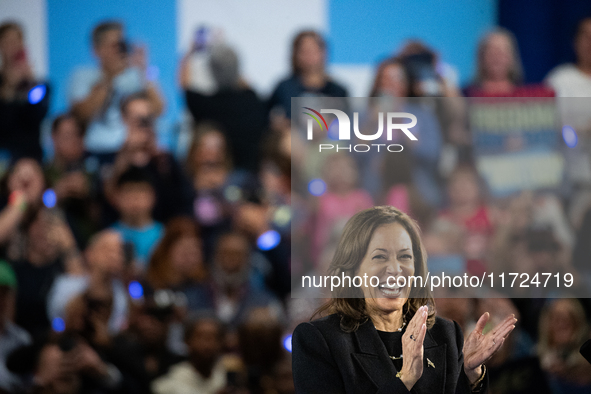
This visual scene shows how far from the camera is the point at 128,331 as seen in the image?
11.8 feet

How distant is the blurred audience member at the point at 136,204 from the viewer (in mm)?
3713

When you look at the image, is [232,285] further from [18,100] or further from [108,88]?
[18,100]

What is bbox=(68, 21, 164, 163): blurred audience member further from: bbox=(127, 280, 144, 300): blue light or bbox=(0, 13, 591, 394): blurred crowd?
bbox=(127, 280, 144, 300): blue light

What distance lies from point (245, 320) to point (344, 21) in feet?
6.30

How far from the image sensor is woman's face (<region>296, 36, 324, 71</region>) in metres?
3.71

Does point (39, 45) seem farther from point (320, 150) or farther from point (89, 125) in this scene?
point (320, 150)

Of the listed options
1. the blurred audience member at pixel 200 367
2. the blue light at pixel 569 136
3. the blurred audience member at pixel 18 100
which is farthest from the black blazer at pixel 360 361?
the blurred audience member at pixel 18 100

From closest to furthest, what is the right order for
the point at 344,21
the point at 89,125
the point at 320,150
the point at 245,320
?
the point at 320,150 → the point at 245,320 → the point at 89,125 → the point at 344,21

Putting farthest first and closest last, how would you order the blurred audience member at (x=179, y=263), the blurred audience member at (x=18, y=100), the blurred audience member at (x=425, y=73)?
the blurred audience member at (x=18, y=100) < the blurred audience member at (x=179, y=263) < the blurred audience member at (x=425, y=73)

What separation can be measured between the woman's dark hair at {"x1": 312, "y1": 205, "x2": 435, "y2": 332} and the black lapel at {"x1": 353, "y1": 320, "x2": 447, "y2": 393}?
0.04m

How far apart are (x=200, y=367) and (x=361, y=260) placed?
6.69ft

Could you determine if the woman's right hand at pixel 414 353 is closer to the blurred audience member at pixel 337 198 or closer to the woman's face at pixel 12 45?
the blurred audience member at pixel 337 198

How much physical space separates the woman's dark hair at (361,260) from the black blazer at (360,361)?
0.09 ft

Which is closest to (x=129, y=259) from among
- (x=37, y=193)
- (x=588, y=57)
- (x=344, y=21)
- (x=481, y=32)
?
(x=37, y=193)
